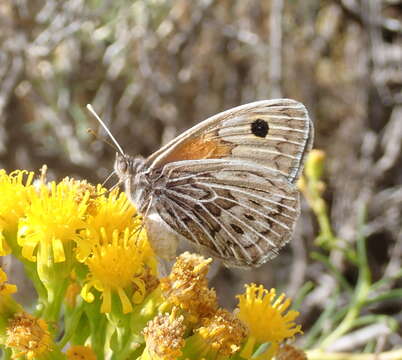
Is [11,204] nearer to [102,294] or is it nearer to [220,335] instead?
[102,294]

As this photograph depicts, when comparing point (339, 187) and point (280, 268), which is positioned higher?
point (339, 187)

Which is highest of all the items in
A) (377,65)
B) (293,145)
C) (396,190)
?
(293,145)

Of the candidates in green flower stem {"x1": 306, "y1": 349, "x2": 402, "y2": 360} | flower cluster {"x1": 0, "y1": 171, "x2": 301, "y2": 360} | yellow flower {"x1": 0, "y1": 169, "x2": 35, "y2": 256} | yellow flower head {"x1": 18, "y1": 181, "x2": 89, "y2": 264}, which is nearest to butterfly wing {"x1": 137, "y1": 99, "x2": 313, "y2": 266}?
flower cluster {"x1": 0, "y1": 171, "x2": 301, "y2": 360}

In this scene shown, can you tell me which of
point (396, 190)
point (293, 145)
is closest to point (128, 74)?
point (396, 190)

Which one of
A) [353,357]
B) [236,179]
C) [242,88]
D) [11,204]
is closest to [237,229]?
[236,179]

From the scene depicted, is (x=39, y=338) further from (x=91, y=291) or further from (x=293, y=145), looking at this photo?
(x=293, y=145)

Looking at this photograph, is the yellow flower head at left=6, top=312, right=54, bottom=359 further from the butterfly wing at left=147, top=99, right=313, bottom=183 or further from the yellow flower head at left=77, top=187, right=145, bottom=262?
Result: the butterfly wing at left=147, top=99, right=313, bottom=183
